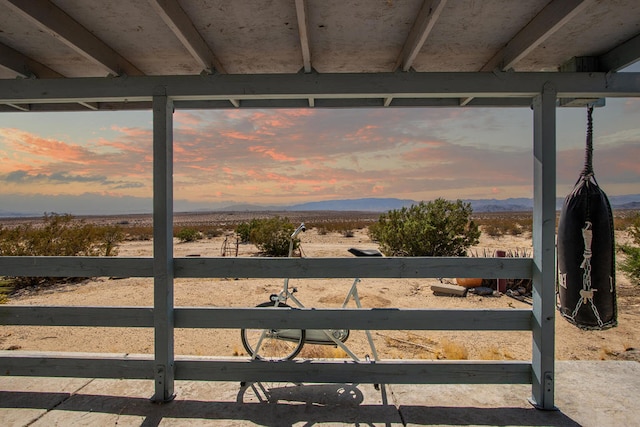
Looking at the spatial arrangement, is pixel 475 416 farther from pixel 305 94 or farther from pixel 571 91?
pixel 305 94

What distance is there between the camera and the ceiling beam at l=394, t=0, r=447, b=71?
202 centimetres

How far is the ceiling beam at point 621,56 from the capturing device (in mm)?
2529

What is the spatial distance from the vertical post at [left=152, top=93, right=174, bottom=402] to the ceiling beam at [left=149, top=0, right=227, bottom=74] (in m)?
0.47

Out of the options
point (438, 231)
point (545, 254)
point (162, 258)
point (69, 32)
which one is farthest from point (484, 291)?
point (69, 32)

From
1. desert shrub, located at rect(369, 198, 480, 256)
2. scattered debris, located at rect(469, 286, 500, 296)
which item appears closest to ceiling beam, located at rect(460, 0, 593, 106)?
scattered debris, located at rect(469, 286, 500, 296)

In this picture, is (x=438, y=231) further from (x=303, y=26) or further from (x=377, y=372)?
(x=303, y=26)

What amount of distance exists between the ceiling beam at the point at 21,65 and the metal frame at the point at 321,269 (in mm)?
113

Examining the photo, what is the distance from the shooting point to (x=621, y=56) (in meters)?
2.63

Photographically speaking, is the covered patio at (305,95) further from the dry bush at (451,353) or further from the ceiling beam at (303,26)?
the dry bush at (451,353)

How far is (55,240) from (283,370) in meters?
13.4

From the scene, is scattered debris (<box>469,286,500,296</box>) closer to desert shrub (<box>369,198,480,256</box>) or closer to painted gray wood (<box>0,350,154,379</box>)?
desert shrub (<box>369,198,480,256</box>)

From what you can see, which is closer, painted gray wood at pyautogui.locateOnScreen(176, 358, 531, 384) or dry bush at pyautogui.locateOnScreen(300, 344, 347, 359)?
painted gray wood at pyautogui.locateOnScreen(176, 358, 531, 384)

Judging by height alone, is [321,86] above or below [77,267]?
above

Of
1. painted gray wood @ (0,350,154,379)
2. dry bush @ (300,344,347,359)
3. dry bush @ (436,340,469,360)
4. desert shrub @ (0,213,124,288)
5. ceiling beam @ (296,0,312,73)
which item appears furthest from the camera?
desert shrub @ (0,213,124,288)
